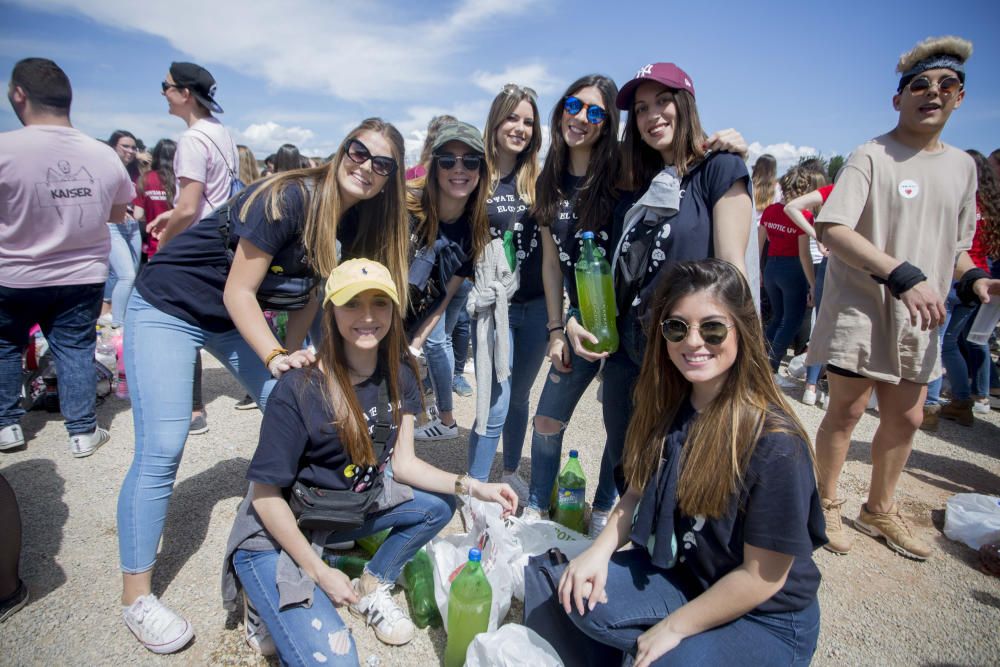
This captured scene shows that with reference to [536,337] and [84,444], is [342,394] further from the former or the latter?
[84,444]

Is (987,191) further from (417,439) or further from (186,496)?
(186,496)

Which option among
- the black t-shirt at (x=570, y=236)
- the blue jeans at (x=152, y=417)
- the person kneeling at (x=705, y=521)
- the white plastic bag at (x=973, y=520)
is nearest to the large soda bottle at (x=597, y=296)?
the black t-shirt at (x=570, y=236)

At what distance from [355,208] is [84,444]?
9.21 ft

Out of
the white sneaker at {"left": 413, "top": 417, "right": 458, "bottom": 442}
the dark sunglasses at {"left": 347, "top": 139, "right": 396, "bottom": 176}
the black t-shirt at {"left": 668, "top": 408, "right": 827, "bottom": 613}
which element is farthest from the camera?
the white sneaker at {"left": 413, "top": 417, "right": 458, "bottom": 442}

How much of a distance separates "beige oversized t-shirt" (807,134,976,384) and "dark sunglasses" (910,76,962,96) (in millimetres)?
263

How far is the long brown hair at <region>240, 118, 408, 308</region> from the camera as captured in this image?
7.14ft

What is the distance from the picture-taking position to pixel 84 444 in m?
3.64

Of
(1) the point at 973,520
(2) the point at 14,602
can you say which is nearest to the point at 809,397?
(1) the point at 973,520

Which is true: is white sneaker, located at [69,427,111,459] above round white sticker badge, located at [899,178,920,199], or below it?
below

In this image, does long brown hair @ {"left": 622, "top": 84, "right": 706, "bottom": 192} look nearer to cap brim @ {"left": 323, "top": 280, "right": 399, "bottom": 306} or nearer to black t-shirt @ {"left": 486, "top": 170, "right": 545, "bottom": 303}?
black t-shirt @ {"left": 486, "top": 170, "right": 545, "bottom": 303}

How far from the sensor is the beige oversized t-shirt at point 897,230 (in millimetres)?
2564

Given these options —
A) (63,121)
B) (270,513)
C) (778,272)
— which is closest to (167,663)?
(270,513)

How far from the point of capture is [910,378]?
2686mm

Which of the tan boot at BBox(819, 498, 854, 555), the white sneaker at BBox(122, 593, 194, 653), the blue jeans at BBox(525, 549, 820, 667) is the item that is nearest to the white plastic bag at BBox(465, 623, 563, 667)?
the blue jeans at BBox(525, 549, 820, 667)
